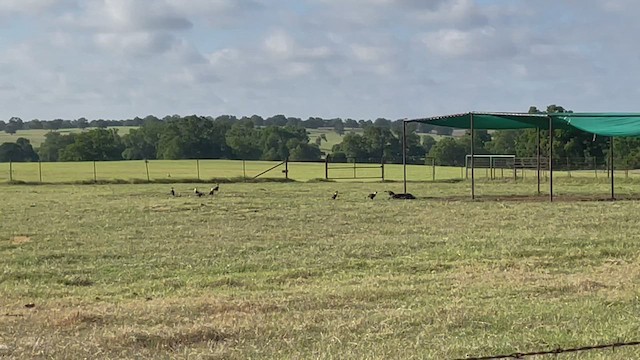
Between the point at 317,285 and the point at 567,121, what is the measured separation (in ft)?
50.1

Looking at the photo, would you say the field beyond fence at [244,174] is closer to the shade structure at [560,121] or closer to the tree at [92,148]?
the shade structure at [560,121]

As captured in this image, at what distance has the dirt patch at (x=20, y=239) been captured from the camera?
43.0 feet

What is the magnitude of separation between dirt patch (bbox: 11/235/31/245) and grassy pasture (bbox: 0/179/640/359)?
0.09 meters

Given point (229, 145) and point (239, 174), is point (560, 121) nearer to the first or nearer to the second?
point (239, 174)

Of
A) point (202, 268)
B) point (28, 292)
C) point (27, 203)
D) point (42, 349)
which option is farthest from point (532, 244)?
point (27, 203)

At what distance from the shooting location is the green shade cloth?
20828 mm

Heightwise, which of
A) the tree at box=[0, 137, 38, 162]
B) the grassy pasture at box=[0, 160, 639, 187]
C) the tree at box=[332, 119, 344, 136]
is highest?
the tree at box=[332, 119, 344, 136]

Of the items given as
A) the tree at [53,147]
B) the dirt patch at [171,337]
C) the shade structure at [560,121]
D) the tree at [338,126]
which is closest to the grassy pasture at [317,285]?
the dirt patch at [171,337]

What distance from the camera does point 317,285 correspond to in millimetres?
8875

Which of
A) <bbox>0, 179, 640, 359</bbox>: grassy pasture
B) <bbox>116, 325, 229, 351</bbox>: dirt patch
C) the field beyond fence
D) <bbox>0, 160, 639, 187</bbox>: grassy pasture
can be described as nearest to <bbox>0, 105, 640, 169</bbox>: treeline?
the field beyond fence

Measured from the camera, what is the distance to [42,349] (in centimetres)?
572

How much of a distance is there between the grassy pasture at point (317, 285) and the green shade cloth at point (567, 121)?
4144mm

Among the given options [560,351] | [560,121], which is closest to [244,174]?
[560,121]

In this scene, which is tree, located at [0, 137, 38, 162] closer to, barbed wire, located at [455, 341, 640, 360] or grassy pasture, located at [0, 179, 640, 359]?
grassy pasture, located at [0, 179, 640, 359]
